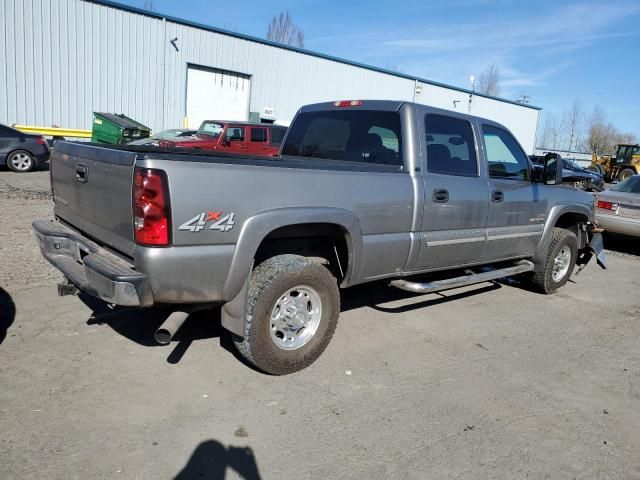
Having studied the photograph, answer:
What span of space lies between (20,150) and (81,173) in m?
11.9

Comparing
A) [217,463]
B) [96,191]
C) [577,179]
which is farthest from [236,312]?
[577,179]

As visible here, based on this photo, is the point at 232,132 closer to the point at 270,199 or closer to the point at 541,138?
the point at 270,199

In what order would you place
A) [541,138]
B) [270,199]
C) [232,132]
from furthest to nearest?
[541,138], [232,132], [270,199]

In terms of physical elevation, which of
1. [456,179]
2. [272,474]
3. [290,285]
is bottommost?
[272,474]

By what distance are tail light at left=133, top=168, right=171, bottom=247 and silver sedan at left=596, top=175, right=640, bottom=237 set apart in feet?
29.8

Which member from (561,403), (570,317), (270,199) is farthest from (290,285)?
(570,317)

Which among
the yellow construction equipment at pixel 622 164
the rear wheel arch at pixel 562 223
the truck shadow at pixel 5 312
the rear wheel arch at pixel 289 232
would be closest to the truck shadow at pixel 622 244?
the rear wheel arch at pixel 562 223

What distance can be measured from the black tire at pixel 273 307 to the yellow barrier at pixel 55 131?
1870 centimetres

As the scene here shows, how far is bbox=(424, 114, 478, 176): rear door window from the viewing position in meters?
4.54

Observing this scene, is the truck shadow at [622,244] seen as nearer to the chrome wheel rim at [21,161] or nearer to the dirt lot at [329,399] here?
the dirt lot at [329,399]

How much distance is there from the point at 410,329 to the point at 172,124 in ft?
64.8

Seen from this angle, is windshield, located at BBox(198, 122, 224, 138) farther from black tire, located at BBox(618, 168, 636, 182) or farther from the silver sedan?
black tire, located at BBox(618, 168, 636, 182)

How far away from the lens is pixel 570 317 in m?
5.65

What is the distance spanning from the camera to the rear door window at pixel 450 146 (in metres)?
4.54
